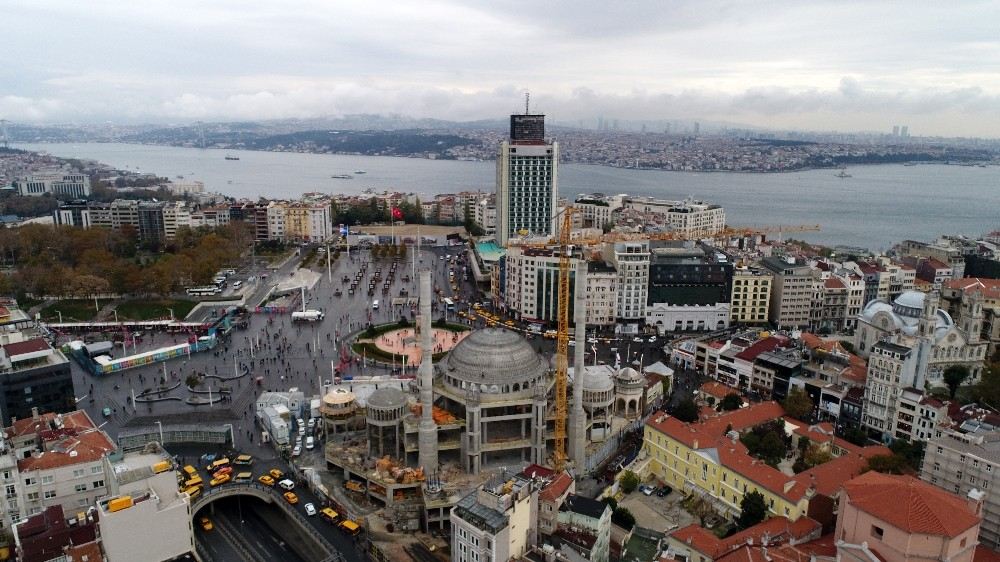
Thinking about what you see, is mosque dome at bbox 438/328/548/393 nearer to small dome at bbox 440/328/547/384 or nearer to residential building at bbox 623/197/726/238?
small dome at bbox 440/328/547/384

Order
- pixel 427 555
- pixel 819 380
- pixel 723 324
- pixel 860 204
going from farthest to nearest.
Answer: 1. pixel 860 204
2. pixel 723 324
3. pixel 819 380
4. pixel 427 555

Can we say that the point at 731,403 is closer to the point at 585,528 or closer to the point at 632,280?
the point at 585,528

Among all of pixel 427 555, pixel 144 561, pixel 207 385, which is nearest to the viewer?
pixel 144 561

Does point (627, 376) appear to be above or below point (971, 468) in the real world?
below

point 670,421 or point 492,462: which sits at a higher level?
point 670,421

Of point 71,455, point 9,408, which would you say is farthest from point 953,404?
point 9,408

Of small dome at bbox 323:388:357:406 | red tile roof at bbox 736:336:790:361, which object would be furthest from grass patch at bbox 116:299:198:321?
red tile roof at bbox 736:336:790:361

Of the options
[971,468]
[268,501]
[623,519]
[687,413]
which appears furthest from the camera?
[687,413]

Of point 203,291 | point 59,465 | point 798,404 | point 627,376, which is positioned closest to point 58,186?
point 203,291

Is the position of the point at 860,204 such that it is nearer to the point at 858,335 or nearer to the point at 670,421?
the point at 858,335
